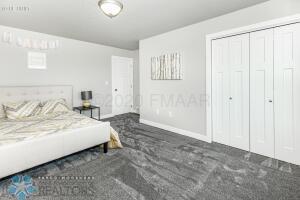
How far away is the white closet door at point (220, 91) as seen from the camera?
2.99 m

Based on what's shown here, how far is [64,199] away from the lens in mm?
1662

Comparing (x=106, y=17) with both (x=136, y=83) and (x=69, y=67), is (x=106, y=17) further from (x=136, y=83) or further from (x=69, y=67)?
(x=136, y=83)

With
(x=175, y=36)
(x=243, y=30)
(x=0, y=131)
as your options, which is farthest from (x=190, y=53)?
(x=0, y=131)

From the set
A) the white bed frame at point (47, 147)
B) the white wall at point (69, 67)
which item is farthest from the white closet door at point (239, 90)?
the white wall at point (69, 67)

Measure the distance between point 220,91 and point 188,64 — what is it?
88 cm

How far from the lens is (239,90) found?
284cm

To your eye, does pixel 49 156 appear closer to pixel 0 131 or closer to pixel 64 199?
pixel 64 199

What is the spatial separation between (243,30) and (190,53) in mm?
1034

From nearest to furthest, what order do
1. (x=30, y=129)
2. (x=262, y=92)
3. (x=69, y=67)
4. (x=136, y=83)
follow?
(x=30, y=129) < (x=262, y=92) < (x=69, y=67) < (x=136, y=83)

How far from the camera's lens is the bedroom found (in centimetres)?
193

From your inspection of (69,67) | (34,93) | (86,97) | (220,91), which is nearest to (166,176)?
(220,91)

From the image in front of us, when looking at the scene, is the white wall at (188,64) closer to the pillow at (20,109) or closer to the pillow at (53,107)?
the pillow at (53,107)

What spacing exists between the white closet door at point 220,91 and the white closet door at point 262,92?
0.41 meters

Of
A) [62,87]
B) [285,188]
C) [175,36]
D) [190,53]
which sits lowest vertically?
[285,188]
